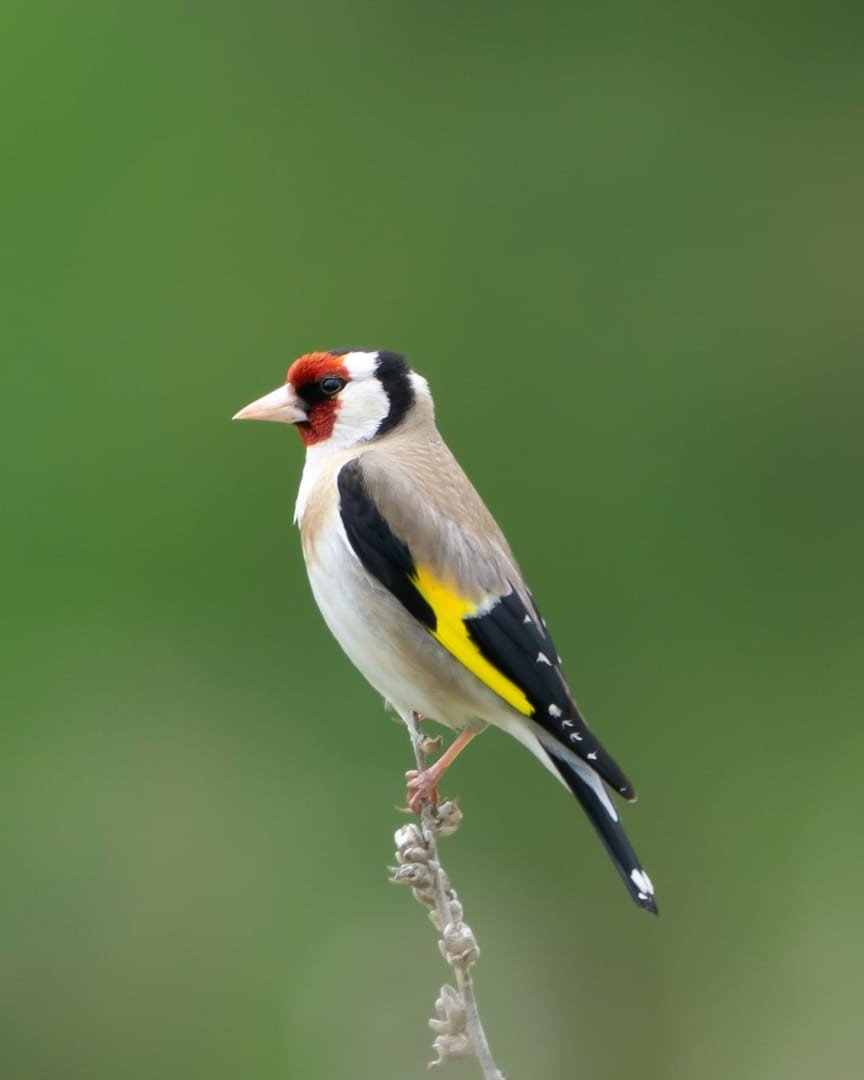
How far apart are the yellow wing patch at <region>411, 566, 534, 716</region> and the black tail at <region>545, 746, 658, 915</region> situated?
10 cm

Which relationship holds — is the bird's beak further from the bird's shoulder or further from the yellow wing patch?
the yellow wing patch

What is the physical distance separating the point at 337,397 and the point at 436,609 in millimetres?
497

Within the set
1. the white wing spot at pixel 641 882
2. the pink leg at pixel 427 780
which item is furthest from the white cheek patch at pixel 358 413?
the white wing spot at pixel 641 882

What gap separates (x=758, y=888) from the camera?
5184 millimetres

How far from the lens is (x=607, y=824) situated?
2.71m

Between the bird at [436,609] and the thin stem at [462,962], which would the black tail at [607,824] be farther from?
the thin stem at [462,962]

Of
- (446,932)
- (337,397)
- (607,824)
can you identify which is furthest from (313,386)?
(446,932)

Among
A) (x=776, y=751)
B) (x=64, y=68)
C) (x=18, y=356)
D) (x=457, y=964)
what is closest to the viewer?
(x=457, y=964)

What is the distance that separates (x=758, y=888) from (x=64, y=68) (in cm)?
369

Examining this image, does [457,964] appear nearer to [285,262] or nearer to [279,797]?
[279,797]

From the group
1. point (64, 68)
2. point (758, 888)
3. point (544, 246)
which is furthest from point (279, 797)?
point (64, 68)

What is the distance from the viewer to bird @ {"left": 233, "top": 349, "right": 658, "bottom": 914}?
2.79 meters

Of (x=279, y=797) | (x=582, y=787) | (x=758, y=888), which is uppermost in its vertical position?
(x=582, y=787)

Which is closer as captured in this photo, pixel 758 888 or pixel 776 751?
pixel 758 888
